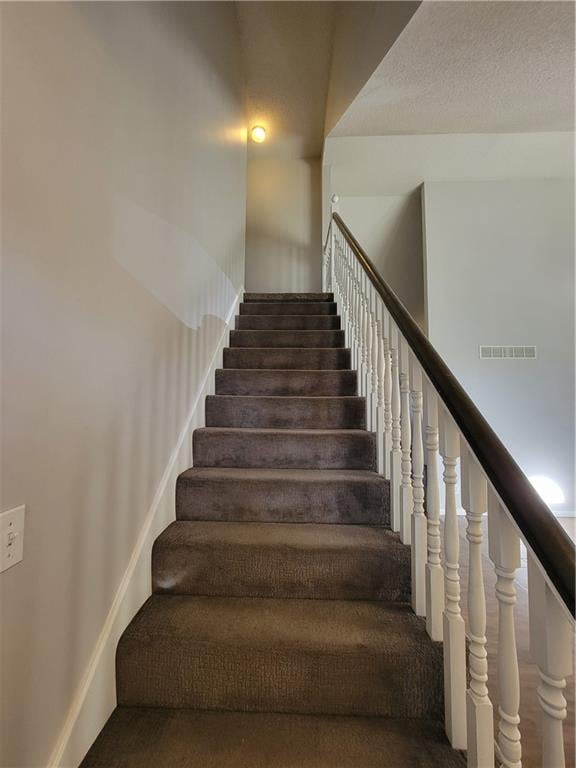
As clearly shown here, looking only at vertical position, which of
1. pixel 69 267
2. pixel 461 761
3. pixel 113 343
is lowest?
pixel 461 761

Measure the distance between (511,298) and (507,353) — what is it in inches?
23.8

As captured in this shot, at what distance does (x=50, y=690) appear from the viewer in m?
0.85

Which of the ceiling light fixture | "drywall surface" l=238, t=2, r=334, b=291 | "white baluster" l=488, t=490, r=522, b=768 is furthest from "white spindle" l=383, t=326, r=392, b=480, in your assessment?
the ceiling light fixture

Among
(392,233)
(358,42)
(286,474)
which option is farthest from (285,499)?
(392,233)

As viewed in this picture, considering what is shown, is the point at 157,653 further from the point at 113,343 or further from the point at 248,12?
the point at 248,12

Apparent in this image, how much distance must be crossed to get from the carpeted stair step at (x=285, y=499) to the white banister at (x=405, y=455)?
0.62 ft

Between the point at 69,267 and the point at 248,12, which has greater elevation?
the point at 248,12

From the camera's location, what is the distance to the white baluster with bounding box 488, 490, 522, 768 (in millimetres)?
734

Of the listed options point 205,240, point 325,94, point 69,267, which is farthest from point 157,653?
point 325,94

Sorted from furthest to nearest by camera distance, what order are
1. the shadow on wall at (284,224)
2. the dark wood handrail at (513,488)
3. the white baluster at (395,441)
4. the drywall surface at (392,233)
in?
the shadow on wall at (284,224) → the drywall surface at (392,233) → the white baluster at (395,441) → the dark wood handrail at (513,488)

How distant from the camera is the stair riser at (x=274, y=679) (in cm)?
103

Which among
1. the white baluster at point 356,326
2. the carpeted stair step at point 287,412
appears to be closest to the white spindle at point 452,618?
the carpeted stair step at point 287,412

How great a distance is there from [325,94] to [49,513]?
15.2ft

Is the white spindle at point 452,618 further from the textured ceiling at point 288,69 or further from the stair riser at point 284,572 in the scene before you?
the textured ceiling at point 288,69
